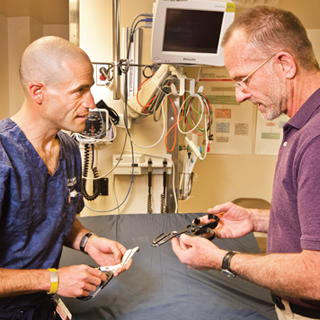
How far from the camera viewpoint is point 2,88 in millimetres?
4105

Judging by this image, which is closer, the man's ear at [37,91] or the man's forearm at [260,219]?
the man's ear at [37,91]

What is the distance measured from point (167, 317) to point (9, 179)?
883 mm

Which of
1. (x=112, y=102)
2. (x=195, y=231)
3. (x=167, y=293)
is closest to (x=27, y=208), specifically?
(x=195, y=231)

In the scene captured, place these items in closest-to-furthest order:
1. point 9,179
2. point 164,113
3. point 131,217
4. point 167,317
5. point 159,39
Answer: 1. point 9,179
2. point 167,317
3. point 159,39
4. point 131,217
5. point 164,113

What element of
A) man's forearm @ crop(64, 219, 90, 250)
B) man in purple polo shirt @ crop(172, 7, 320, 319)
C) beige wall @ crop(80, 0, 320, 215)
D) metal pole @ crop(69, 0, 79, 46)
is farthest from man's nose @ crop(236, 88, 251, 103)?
beige wall @ crop(80, 0, 320, 215)

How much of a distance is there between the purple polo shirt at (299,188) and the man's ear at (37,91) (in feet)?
2.93

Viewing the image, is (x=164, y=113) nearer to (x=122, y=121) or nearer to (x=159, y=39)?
(x=122, y=121)

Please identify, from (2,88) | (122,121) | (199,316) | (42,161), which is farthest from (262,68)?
(2,88)

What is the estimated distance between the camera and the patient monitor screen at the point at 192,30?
5.79 ft

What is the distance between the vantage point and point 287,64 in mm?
1037

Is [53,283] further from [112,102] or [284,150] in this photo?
[112,102]

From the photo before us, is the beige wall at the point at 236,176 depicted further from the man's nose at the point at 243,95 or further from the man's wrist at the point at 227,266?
the man's wrist at the point at 227,266

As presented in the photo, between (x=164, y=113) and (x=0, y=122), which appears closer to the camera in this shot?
(x=0, y=122)

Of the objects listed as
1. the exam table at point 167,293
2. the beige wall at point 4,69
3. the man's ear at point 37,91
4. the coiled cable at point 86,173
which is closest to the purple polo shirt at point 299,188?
the exam table at point 167,293
